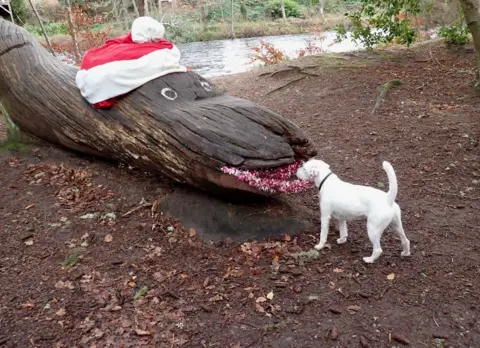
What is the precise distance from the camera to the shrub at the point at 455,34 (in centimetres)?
845

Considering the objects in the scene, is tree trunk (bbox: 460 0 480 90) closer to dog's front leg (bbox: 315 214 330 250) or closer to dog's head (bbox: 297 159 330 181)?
dog's head (bbox: 297 159 330 181)

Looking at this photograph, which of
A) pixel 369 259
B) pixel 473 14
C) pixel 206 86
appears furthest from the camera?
pixel 473 14

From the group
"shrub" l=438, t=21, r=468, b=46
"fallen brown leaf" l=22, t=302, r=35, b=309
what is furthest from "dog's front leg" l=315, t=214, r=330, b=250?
"shrub" l=438, t=21, r=468, b=46

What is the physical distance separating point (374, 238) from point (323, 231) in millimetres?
450

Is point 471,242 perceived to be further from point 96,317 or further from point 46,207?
point 46,207

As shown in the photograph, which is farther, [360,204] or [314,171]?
[314,171]

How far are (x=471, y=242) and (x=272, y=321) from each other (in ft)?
7.01

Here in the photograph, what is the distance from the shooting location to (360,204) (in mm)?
3291

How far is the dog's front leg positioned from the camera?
11.6 feet

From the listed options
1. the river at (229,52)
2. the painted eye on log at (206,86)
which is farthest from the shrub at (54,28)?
the painted eye on log at (206,86)

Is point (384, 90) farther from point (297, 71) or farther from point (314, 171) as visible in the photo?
point (314, 171)

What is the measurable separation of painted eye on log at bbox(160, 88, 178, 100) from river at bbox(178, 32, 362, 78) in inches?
359

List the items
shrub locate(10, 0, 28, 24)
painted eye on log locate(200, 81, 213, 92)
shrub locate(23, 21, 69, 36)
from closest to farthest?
painted eye on log locate(200, 81, 213, 92) < shrub locate(10, 0, 28, 24) < shrub locate(23, 21, 69, 36)

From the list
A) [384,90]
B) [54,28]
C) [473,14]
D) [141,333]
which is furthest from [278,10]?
[141,333]
